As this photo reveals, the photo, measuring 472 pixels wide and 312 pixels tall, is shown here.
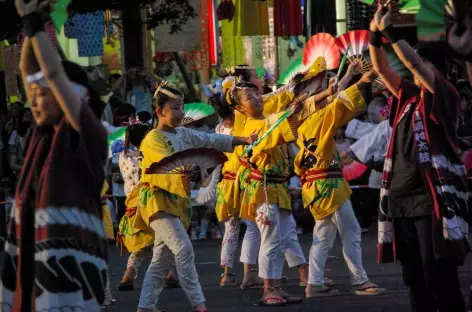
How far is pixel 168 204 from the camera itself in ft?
32.3

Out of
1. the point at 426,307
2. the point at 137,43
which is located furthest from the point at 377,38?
the point at 137,43

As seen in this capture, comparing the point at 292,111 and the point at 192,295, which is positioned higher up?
the point at 292,111

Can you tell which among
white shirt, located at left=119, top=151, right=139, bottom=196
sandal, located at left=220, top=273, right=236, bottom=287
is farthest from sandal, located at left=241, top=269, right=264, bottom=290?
white shirt, located at left=119, top=151, right=139, bottom=196

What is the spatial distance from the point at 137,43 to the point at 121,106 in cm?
252

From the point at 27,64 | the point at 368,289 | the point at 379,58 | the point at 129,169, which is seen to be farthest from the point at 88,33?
the point at 27,64

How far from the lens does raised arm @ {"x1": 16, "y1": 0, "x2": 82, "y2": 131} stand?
6.41 metres

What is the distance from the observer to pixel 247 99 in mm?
11219

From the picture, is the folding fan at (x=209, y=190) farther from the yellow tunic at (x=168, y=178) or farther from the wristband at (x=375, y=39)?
the wristband at (x=375, y=39)

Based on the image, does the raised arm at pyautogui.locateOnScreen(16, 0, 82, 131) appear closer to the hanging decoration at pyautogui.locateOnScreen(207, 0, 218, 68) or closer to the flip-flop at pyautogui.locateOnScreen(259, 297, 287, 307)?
the flip-flop at pyautogui.locateOnScreen(259, 297, 287, 307)

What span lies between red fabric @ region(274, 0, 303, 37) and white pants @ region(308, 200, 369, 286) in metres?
10.4

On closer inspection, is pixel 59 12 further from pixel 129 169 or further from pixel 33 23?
pixel 129 169

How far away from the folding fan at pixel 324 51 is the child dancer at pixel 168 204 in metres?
1.76

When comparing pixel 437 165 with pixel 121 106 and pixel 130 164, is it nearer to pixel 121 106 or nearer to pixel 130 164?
pixel 130 164

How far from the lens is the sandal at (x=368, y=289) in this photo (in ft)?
37.4
